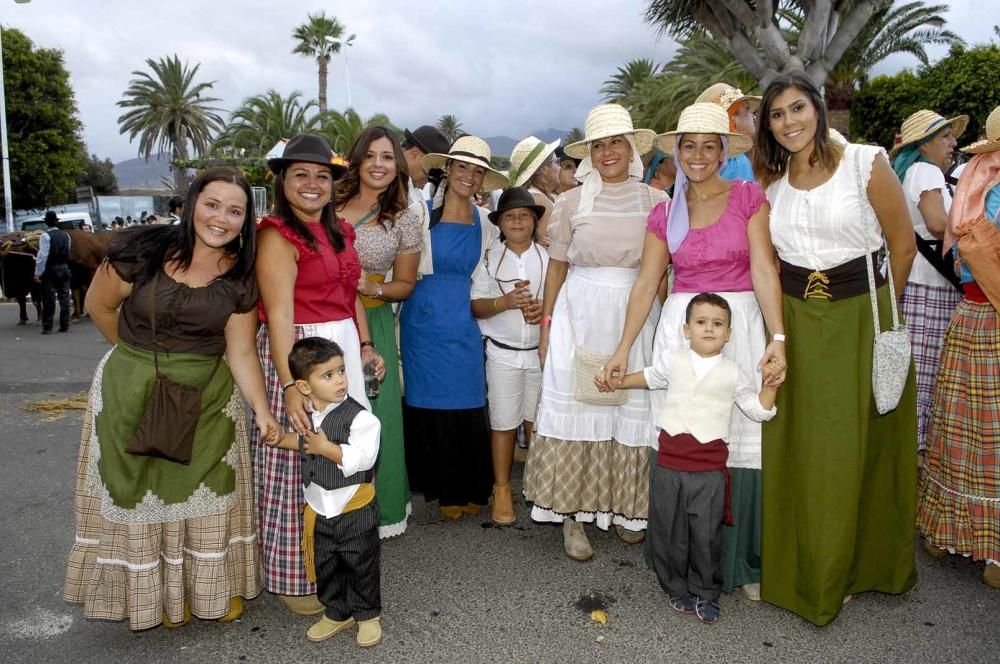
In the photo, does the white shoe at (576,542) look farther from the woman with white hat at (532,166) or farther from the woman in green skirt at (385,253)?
the woman with white hat at (532,166)

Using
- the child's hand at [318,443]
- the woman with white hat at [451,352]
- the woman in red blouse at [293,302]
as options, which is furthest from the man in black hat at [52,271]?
the child's hand at [318,443]

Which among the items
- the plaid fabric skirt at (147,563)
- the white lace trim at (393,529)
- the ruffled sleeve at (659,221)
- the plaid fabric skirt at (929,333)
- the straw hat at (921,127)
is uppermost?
the straw hat at (921,127)

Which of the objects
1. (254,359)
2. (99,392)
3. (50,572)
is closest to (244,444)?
(254,359)

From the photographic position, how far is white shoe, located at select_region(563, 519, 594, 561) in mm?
3730

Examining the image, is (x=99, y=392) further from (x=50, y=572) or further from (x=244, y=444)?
(x=50, y=572)

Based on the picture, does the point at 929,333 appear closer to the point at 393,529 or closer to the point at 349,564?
the point at 393,529

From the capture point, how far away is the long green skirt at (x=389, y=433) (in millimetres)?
3787

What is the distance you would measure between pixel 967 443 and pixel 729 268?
1452 mm

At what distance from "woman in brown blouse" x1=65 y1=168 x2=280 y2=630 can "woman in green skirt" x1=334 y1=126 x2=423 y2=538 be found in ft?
2.81

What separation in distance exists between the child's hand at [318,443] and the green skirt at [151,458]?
0.46 metres

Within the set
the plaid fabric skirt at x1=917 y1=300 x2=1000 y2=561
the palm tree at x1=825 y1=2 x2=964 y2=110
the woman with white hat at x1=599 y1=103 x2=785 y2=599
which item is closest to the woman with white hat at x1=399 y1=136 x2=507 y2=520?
the woman with white hat at x1=599 y1=103 x2=785 y2=599

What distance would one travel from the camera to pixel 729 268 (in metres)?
3.16

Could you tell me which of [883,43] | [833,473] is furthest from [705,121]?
[883,43]

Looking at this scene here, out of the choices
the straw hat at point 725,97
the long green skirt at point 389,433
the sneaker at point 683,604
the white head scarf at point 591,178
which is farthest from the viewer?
the straw hat at point 725,97
